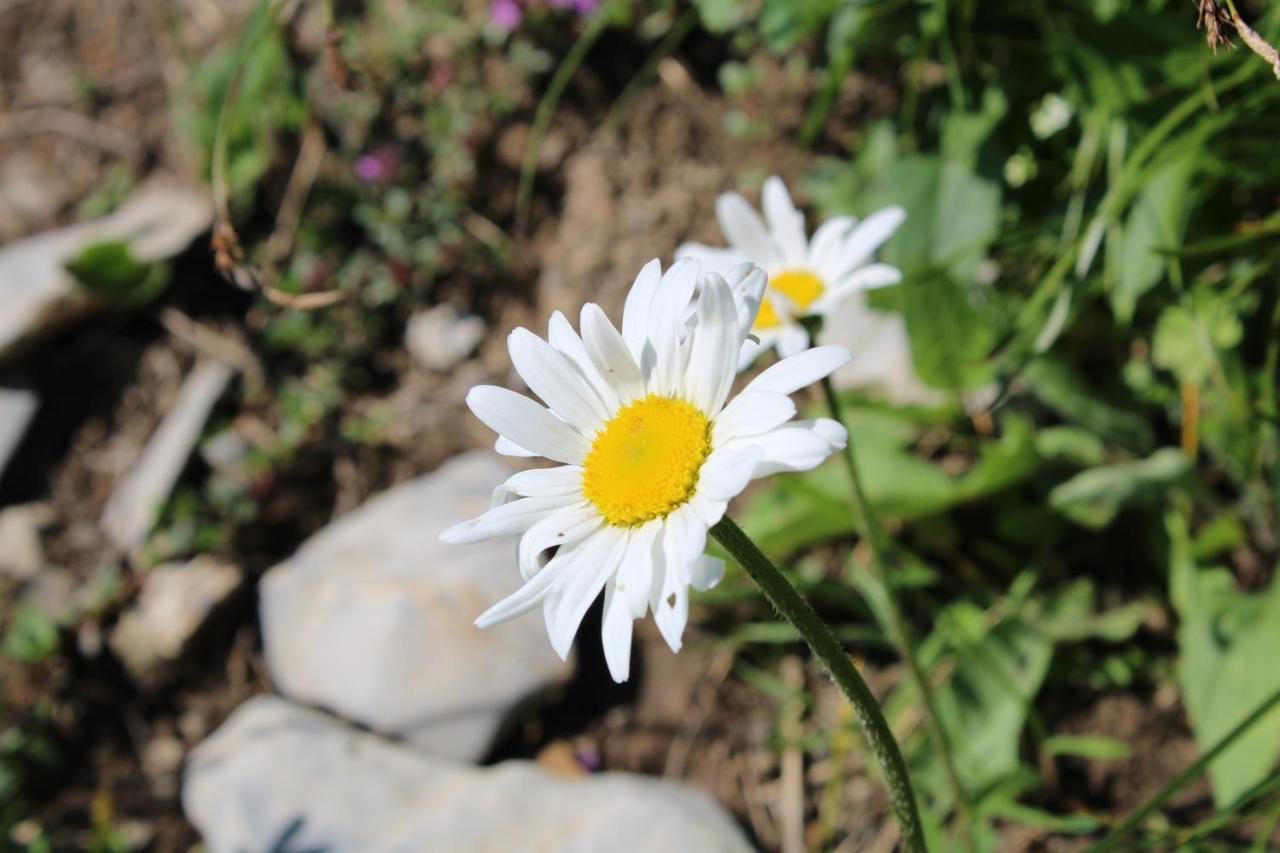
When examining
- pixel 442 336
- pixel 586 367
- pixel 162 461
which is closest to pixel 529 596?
pixel 586 367

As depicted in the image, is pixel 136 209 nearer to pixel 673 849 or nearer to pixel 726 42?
pixel 726 42

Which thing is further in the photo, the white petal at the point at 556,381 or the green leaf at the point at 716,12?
the green leaf at the point at 716,12

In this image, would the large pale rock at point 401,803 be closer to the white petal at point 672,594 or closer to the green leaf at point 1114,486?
the green leaf at point 1114,486

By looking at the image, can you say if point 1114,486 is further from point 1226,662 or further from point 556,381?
point 556,381

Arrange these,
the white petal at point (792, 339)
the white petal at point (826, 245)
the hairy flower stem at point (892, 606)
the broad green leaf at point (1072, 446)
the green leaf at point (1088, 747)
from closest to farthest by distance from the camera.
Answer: the hairy flower stem at point (892, 606) → the white petal at point (792, 339) → the white petal at point (826, 245) → the green leaf at point (1088, 747) → the broad green leaf at point (1072, 446)

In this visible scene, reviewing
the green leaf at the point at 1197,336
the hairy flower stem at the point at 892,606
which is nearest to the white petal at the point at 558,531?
the hairy flower stem at the point at 892,606

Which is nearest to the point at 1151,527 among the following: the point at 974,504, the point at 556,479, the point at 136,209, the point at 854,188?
the point at 974,504

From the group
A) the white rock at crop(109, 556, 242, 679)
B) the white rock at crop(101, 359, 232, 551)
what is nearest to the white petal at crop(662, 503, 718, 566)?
the white rock at crop(109, 556, 242, 679)
